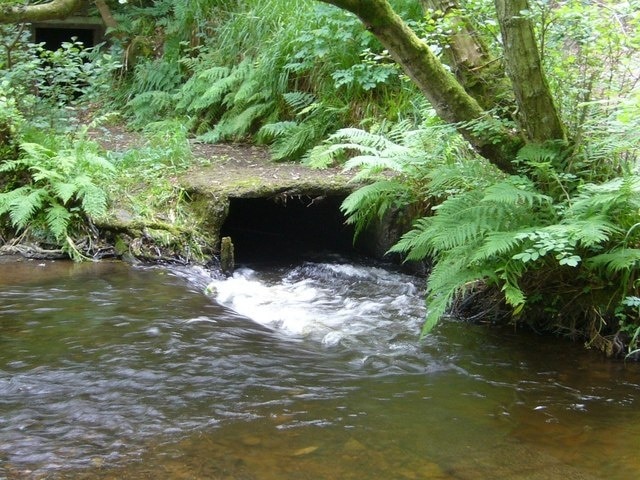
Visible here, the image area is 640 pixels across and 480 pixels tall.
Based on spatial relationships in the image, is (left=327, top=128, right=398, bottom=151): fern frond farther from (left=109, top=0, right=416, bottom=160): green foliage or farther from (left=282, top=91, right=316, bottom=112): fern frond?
(left=282, top=91, right=316, bottom=112): fern frond

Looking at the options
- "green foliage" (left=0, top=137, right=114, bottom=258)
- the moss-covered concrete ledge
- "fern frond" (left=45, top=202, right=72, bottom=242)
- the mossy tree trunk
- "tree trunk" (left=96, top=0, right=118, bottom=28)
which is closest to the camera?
the mossy tree trunk

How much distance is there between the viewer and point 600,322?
4691 mm

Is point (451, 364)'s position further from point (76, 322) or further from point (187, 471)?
point (76, 322)

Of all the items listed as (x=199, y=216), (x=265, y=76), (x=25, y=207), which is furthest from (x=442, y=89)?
(x=265, y=76)

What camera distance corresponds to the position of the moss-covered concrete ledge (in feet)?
23.4

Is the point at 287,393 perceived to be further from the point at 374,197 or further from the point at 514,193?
the point at 374,197

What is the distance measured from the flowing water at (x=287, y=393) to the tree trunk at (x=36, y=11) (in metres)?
2.30

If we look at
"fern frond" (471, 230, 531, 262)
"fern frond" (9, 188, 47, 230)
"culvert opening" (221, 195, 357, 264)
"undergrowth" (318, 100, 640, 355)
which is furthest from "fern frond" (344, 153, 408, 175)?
"fern frond" (9, 188, 47, 230)

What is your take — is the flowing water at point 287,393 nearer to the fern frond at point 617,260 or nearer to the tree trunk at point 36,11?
the fern frond at point 617,260

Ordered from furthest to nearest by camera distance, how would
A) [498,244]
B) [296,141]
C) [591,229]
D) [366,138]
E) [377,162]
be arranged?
[296,141] → [366,138] → [377,162] → [498,244] → [591,229]

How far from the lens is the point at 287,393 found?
396cm

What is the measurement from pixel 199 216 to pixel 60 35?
10861 mm

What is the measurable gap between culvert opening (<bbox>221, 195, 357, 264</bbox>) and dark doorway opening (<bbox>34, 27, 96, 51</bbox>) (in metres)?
7.96

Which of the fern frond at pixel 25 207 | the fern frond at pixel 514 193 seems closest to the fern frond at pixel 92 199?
the fern frond at pixel 25 207
